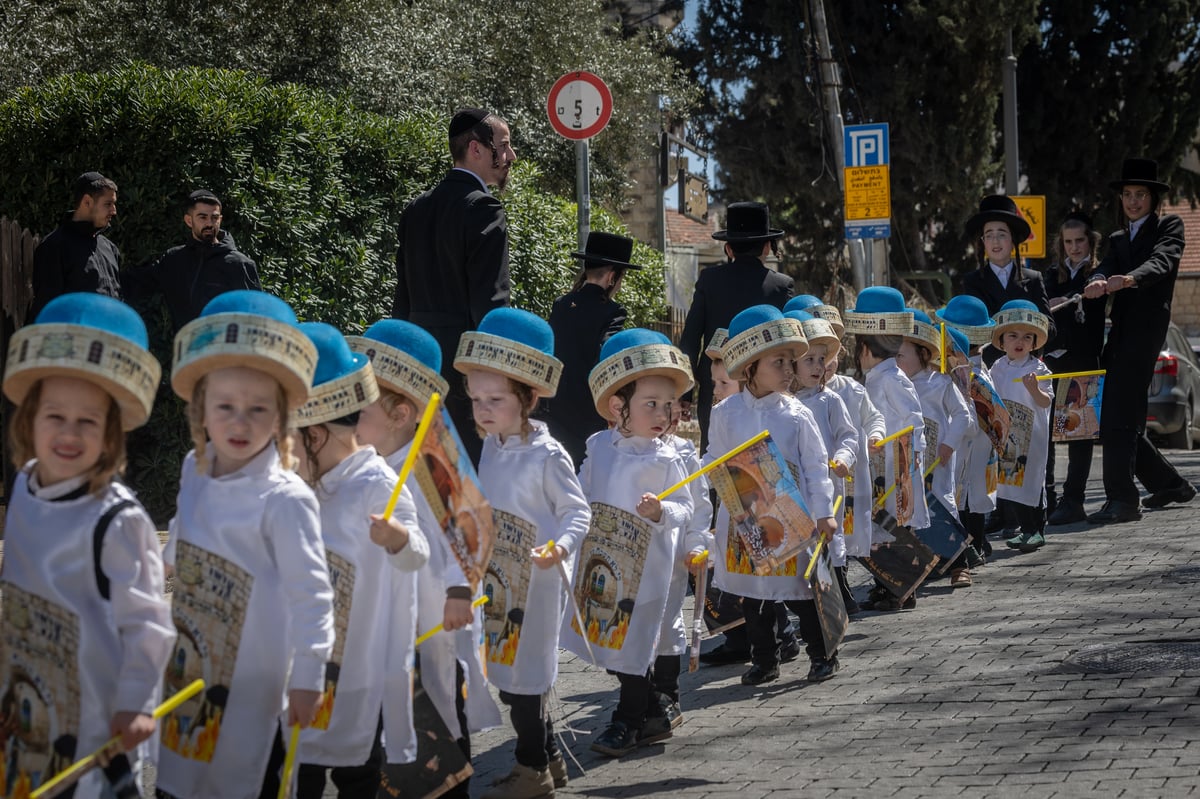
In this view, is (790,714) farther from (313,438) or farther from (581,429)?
(313,438)

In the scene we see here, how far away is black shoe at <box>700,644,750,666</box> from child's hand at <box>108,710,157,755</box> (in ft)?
14.9

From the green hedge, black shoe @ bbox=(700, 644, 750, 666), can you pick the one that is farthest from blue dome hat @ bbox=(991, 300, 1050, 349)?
the green hedge

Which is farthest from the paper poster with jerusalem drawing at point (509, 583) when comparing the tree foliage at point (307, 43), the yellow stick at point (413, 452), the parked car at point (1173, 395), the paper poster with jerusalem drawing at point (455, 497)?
Result: the parked car at point (1173, 395)

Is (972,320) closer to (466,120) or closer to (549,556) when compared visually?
(466,120)

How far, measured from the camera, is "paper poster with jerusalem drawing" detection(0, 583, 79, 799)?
3.46 m

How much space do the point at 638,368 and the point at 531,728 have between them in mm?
1474

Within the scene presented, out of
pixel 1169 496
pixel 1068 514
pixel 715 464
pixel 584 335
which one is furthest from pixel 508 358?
pixel 1169 496

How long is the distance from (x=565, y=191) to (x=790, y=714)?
18.8 meters

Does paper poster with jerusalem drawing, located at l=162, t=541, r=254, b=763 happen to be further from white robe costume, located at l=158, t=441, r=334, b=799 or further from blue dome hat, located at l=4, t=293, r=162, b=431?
blue dome hat, located at l=4, t=293, r=162, b=431

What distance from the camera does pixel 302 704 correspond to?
12.6 feet

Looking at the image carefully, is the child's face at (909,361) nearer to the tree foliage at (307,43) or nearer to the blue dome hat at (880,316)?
the blue dome hat at (880,316)

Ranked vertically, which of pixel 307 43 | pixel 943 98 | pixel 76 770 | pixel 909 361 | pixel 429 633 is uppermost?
pixel 943 98

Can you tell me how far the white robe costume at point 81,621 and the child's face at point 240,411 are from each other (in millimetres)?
385

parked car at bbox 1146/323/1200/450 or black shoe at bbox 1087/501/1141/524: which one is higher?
parked car at bbox 1146/323/1200/450
